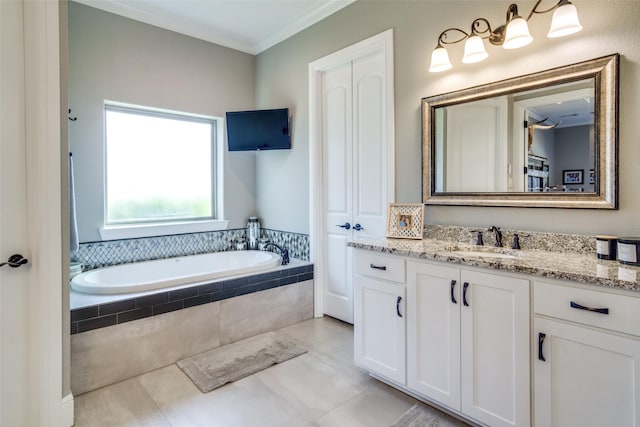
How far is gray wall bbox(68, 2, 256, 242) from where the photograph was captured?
→ 3014mm

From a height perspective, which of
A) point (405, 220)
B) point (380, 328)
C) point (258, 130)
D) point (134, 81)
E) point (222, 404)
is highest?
point (134, 81)

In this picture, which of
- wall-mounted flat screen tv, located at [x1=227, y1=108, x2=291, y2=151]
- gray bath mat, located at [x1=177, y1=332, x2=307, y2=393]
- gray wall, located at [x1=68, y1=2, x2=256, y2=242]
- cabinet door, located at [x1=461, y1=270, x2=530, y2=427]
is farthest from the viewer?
wall-mounted flat screen tv, located at [x1=227, y1=108, x2=291, y2=151]

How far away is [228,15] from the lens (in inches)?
131

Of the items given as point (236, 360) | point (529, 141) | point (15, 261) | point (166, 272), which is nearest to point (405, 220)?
point (529, 141)

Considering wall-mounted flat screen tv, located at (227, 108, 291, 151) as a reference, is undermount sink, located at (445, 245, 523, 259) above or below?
below

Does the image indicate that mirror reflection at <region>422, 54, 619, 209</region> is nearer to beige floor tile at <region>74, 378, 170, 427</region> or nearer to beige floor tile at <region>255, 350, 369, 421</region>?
beige floor tile at <region>255, 350, 369, 421</region>

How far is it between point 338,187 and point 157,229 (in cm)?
187

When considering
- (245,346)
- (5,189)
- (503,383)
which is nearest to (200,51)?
(5,189)

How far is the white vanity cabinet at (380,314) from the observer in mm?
2004

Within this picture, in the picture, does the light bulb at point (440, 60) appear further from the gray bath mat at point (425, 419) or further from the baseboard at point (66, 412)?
the baseboard at point (66, 412)

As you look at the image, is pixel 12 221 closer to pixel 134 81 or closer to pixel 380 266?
pixel 380 266

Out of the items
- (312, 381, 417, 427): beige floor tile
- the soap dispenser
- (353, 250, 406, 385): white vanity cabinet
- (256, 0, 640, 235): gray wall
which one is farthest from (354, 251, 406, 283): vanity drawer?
the soap dispenser

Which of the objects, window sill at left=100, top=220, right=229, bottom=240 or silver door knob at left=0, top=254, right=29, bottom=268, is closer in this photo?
silver door knob at left=0, top=254, right=29, bottom=268

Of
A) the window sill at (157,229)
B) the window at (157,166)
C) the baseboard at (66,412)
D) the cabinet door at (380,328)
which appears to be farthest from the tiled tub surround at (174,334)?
the window at (157,166)
